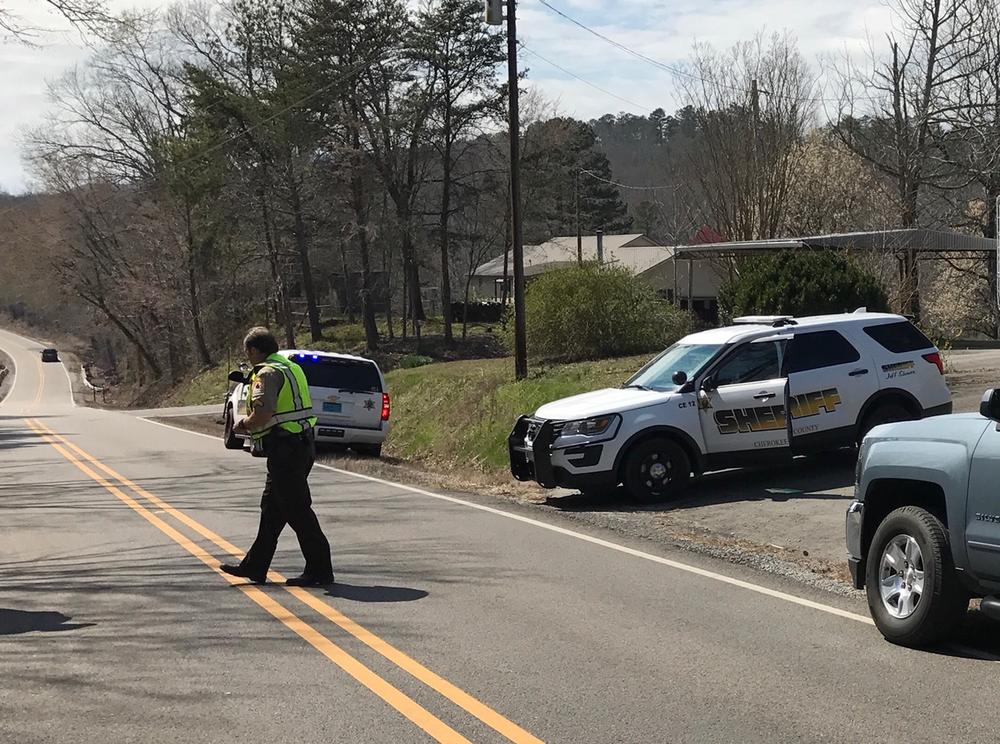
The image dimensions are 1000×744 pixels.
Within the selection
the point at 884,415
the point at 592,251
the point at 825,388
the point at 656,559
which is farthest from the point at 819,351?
the point at 592,251

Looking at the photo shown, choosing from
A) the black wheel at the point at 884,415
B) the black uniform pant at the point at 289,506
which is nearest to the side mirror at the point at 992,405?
the black uniform pant at the point at 289,506

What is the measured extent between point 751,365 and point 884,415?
1.74 metres

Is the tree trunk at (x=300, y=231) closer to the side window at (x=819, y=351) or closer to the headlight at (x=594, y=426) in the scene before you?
the headlight at (x=594, y=426)

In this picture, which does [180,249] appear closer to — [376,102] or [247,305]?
[247,305]

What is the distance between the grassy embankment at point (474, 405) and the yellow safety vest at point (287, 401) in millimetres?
9853

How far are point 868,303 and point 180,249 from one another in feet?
147

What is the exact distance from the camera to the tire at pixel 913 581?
6520 millimetres

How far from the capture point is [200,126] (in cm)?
5225

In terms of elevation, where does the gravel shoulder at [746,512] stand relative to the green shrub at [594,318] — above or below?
below

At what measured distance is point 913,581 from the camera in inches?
268

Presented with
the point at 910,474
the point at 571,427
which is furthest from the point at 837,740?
the point at 571,427

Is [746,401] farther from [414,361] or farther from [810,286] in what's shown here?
[414,361]

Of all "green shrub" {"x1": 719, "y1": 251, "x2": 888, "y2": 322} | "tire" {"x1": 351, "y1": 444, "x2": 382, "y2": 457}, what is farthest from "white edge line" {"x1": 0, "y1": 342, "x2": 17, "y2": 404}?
"green shrub" {"x1": 719, "y1": 251, "x2": 888, "y2": 322}

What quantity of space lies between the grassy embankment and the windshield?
481 centimetres
